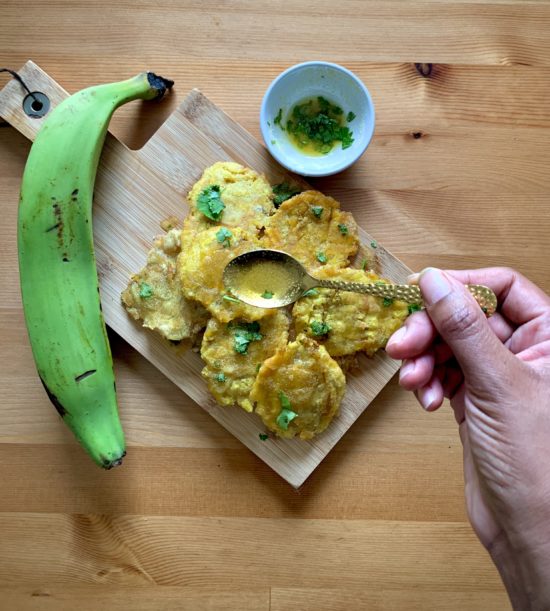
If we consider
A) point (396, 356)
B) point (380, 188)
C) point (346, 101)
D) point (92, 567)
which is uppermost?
point (346, 101)

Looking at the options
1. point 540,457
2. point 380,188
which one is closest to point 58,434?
point 380,188

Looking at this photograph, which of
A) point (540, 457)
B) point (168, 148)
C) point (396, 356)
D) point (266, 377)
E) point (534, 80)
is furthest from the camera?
point (534, 80)

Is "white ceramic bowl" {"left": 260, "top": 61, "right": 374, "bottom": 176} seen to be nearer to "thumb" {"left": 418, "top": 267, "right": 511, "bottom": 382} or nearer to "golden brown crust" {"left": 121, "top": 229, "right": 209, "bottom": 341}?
"golden brown crust" {"left": 121, "top": 229, "right": 209, "bottom": 341}

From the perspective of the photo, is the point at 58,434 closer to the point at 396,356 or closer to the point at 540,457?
the point at 396,356

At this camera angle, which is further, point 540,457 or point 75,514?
point 75,514

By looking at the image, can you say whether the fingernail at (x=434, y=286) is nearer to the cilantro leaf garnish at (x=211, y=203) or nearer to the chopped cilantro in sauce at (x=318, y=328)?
the chopped cilantro in sauce at (x=318, y=328)

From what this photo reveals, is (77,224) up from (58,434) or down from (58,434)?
up

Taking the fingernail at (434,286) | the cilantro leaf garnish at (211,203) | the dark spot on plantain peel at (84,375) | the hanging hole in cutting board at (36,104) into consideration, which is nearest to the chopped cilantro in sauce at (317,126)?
the cilantro leaf garnish at (211,203)

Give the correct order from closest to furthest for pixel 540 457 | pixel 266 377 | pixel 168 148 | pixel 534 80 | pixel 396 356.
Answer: pixel 540 457 < pixel 396 356 < pixel 266 377 < pixel 168 148 < pixel 534 80
